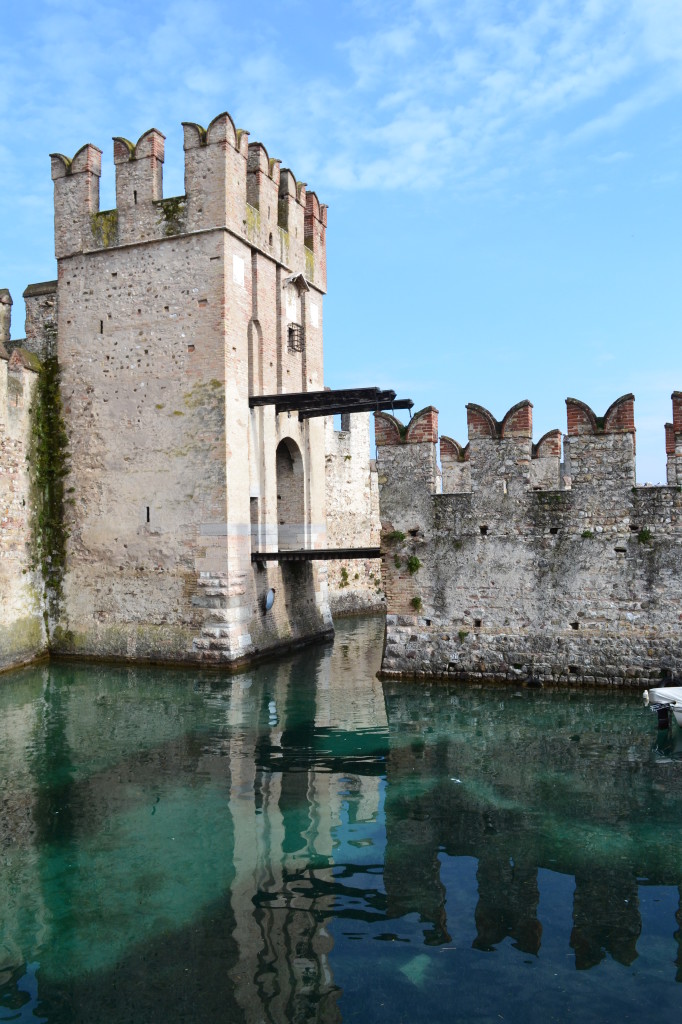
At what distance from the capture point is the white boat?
30.5 ft

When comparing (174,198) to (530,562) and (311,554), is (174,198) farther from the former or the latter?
Result: (530,562)

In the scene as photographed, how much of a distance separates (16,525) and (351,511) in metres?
10.8

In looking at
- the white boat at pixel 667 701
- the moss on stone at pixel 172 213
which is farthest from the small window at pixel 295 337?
the white boat at pixel 667 701

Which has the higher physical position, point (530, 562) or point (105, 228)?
point (105, 228)

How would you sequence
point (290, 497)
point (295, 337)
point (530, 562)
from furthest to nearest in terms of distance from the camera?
point (290, 497)
point (295, 337)
point (530, 562)

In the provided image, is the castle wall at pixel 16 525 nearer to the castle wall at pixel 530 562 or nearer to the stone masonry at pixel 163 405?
the stone masonry at pixel 163 405

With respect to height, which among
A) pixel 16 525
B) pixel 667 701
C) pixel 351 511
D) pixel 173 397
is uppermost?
pixel 173 397

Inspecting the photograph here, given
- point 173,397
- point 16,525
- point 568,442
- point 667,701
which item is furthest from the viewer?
point 16,525

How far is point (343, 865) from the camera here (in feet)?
20.6

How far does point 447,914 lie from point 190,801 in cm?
309

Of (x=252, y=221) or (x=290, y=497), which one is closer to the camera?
(x=252, y=221)

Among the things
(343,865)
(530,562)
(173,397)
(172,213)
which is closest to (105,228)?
(172,213)

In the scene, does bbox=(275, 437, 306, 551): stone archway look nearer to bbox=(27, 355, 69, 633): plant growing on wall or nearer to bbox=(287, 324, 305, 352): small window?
bbox=(287, 324, 305, 352): small window

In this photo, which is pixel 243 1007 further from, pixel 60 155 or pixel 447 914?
pixel 60 155
